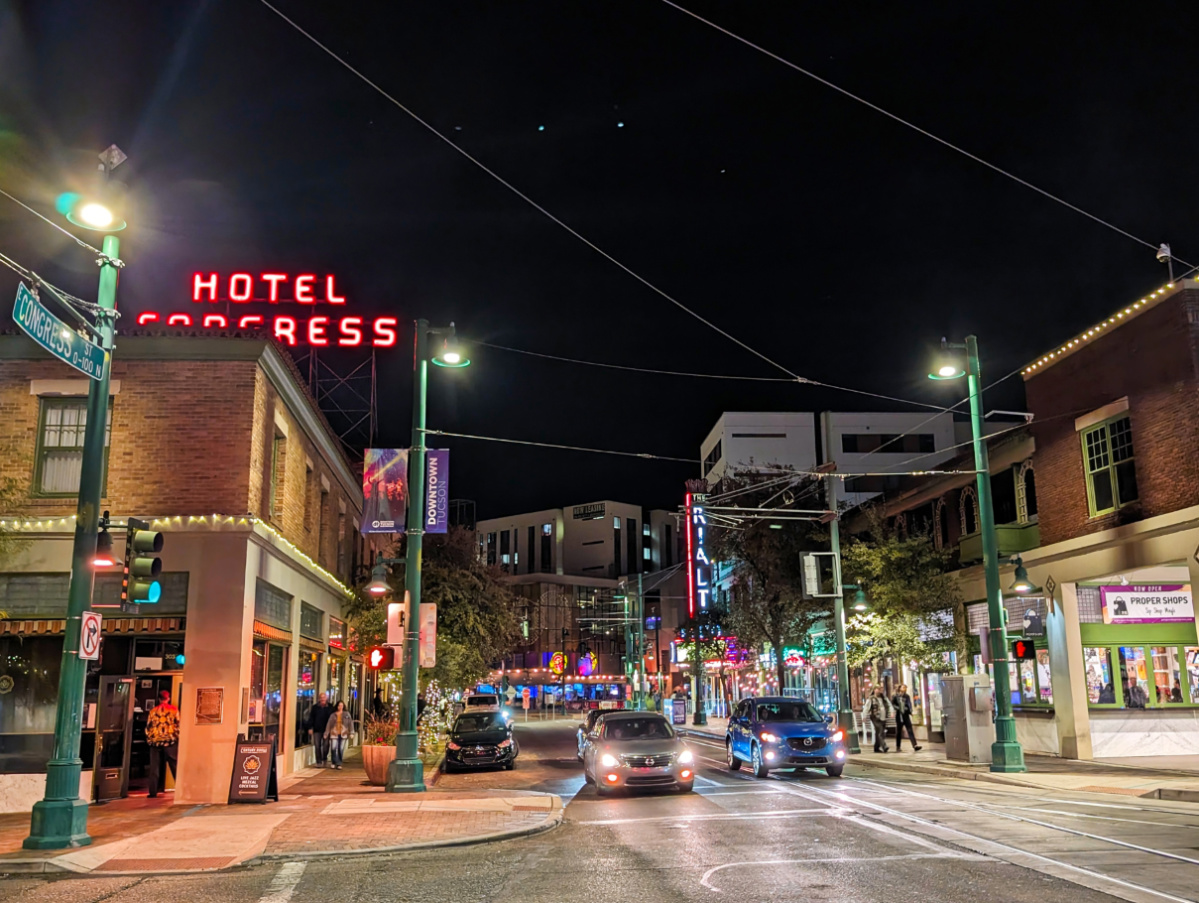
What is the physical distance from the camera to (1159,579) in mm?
25328

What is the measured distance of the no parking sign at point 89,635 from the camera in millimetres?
13008

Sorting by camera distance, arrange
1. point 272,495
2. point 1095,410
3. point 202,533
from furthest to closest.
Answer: point 1095,410, point 272,495, point 202,533

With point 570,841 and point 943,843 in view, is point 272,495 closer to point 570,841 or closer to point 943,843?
point 570,841

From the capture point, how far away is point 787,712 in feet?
74.8

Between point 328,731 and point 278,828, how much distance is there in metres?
12.7

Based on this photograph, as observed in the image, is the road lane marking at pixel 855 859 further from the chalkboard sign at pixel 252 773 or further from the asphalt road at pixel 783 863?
the chalkboard sign at pixel 252 773

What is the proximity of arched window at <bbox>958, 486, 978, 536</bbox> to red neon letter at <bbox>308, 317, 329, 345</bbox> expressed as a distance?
1900 centimetres

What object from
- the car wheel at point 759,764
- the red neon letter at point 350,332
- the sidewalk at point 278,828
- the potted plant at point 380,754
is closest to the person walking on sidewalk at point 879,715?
the car wheel at point 759,764

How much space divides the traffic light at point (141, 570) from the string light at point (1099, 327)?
62.8ft

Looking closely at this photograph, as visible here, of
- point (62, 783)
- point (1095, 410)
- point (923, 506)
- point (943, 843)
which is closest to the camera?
point (943, 843)

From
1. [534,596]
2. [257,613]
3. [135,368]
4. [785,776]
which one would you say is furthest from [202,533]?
[534,596]

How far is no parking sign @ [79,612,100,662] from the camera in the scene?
13008mm

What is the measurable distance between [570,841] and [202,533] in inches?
374

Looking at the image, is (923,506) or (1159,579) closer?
(1159,579)
